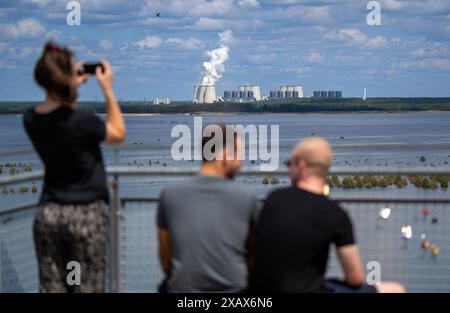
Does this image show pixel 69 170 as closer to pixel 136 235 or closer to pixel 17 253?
pixel 136 235

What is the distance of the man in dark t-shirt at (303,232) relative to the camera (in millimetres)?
4309

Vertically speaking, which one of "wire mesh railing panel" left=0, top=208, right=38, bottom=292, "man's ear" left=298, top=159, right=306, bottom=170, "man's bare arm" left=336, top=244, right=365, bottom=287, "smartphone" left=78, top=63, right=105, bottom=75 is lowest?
"wire mesh railing panel" left=0, top=208, right=38, bottom=292

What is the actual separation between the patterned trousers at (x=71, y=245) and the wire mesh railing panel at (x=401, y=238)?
184cm

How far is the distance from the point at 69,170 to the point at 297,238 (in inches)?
51.0

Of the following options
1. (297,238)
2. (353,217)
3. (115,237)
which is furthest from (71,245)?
(353,217)

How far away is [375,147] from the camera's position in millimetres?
6406

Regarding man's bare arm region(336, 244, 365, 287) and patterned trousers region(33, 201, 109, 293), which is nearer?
man's bare arm region(336, 244, 365, 287)

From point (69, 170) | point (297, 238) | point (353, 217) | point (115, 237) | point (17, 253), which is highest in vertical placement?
point (69, 170)

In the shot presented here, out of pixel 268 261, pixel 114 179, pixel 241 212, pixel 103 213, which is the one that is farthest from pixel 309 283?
pixel 114 179

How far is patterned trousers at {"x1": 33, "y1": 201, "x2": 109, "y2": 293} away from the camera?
4789 mm

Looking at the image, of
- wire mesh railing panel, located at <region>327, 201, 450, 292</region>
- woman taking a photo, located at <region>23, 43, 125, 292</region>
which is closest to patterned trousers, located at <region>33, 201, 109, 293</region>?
woman taking a photo, located at <region>23, 43, 125, 292</region>

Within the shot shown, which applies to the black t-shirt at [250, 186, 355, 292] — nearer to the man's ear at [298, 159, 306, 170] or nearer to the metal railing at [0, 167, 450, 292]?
the man's ear at [298, 159, 306, 170]

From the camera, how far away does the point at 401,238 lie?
20.5 ft

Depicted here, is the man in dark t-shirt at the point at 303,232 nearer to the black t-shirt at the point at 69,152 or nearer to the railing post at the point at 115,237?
the black t-shirt at the point at 69,152
